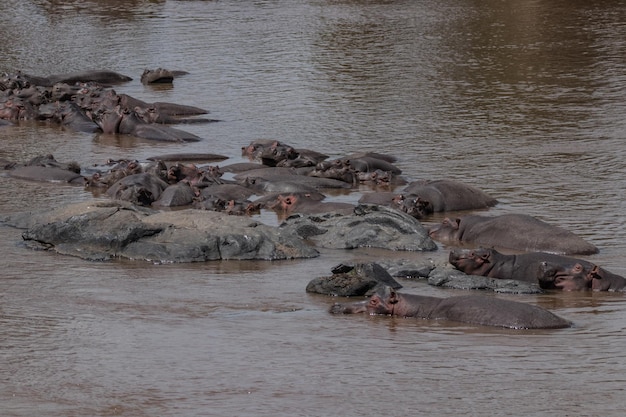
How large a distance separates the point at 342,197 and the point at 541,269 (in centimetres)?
441

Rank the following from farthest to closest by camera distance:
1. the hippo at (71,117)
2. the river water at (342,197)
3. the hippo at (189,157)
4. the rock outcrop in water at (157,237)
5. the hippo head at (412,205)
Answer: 1. the hippo at (71,117)
2. the hippo at (189,157)
3. the hippo head at (412,205)
4. the rock outcrop in water at (157,237)
5. the river water at (342,197)

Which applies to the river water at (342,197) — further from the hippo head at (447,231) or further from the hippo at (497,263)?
the hippo head at (447,231)

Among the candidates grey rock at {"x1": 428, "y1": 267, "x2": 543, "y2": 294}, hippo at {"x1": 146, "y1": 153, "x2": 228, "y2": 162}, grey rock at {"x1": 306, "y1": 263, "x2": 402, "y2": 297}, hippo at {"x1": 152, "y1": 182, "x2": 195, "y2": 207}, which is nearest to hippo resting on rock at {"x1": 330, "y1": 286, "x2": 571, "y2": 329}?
grey rock at {"x1": 306, "y1": 263, "x2": 402, "y2": 297}

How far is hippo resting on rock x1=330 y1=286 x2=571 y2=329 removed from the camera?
799 centimetres

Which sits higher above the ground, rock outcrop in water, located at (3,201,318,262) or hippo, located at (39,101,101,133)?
rock outcrop in water, located at (3,201,318,262)

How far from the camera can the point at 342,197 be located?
13320mm

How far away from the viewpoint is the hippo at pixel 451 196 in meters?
12.5

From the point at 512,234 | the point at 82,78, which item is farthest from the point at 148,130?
the point at 512,234

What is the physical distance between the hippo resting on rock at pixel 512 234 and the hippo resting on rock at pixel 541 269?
0.95m

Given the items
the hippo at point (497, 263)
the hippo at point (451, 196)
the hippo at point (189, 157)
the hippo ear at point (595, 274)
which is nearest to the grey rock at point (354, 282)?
the hippo at point (497, 263)

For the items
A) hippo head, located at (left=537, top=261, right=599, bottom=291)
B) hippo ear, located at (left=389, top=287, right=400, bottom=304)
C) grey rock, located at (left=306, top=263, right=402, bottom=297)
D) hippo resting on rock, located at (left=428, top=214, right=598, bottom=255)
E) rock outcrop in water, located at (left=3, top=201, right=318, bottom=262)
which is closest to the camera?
hippo ear, located at (left=389, top=287, right=400, bottom=304)

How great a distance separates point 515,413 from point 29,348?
2.88 meters

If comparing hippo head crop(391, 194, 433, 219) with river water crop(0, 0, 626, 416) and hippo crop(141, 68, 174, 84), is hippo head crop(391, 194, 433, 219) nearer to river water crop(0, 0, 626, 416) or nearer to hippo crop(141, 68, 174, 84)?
river water crop(0, 0, 626, 416)

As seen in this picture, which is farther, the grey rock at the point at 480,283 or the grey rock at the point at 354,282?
the grey rock at the point at 480,283
